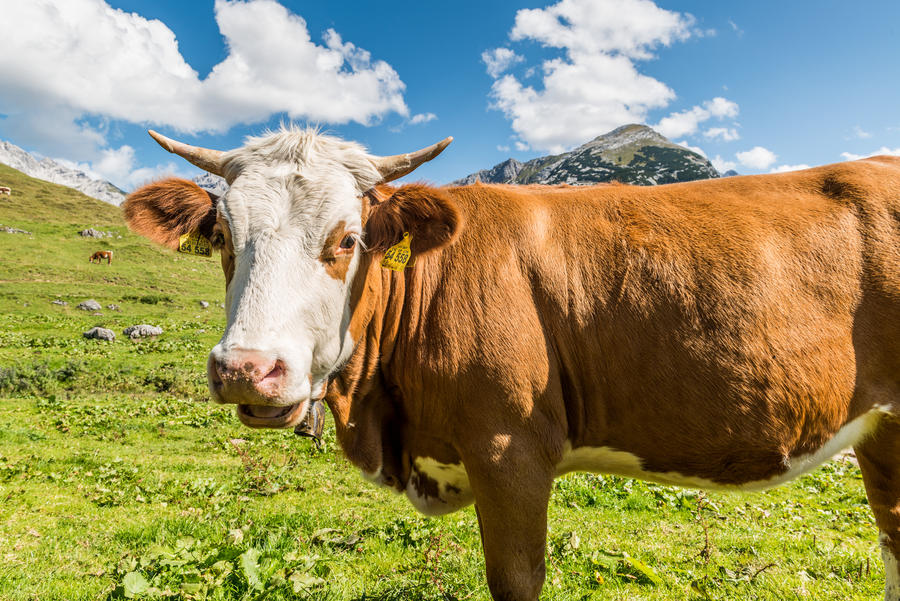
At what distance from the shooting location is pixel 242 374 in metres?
2.41

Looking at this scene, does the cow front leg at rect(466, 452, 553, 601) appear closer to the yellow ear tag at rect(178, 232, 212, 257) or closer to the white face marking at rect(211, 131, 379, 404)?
the white face marking at rect(211, 131, 379, 404)

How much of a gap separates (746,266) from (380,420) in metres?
2.65

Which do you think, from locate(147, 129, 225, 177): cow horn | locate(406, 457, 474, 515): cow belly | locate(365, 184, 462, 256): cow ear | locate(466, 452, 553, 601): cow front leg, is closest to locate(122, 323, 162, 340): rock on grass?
locate(147, 129, 225, 177): cow horn

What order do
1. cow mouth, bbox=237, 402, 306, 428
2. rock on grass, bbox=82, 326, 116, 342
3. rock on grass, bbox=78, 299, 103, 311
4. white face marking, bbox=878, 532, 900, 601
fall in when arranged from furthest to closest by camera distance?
rock on grass, bbox=78, 299, 103, 311 < rock on grass, bbox=82, 326, 116, 342 < white face marking, bbox=878, 532, 900, 601 < cow mouth, bbox=237, 402, 306, 428

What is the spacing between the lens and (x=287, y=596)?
3.95 m

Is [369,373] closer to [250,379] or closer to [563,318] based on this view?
[250,379]

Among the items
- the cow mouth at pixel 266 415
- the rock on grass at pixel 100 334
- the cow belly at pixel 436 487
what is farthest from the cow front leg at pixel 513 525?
the rock on grass at pixel 100 334

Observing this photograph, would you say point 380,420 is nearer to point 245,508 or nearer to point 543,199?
point 543,199

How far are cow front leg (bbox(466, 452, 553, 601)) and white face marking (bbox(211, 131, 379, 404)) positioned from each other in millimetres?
1201

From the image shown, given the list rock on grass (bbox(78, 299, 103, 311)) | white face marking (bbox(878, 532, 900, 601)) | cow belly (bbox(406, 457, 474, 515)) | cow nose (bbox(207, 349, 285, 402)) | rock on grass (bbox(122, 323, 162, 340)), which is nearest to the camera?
cow nose (bbox(207, 349, 285, 402))

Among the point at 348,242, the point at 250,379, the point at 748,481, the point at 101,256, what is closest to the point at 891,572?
the point at 748,481

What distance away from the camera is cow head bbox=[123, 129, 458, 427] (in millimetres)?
2535

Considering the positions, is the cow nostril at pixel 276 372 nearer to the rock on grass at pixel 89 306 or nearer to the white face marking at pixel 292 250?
the white face marking at pixel 292 250

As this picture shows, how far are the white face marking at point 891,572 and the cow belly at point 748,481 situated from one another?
1122mm
